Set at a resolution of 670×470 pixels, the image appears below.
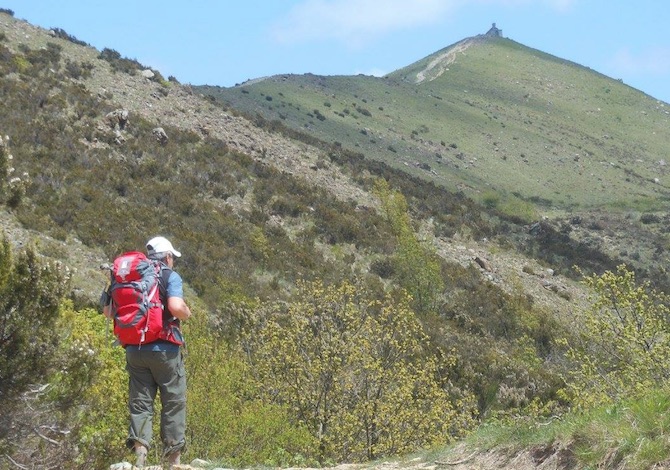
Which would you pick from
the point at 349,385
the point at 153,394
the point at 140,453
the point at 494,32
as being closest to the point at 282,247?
the point at 349,385

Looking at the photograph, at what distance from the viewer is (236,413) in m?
12.2

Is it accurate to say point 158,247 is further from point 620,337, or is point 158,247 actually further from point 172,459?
point 620,337

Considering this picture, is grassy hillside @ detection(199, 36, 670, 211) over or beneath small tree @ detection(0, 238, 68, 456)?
over

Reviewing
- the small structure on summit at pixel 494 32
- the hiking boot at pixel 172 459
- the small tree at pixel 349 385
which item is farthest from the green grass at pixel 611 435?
the small structure on summit at pixel 494 32

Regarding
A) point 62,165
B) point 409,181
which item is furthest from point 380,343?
point 409,181

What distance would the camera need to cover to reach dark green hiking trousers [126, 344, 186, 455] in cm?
577

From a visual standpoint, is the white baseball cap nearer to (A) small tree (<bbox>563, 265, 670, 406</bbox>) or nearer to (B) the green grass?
(B) the green grass

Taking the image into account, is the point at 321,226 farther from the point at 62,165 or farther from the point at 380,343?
the point at 380,343

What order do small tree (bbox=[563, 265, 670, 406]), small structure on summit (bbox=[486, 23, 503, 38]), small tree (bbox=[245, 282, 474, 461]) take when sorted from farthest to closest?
small structure on summit (bbox=[486, 23, 503, 38]) → small tree (bbox=[245, 282, 474, 461]) → small tree (bbox=[563, 265, 670, 406])

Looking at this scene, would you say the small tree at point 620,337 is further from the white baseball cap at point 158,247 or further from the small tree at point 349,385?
the white baseball cap at point 158,247

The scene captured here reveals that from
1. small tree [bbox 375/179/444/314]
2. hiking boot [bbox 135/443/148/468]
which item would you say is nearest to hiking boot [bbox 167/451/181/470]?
hiking boot [bbox 135/443/148/468]

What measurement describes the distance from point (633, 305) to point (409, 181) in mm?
35138

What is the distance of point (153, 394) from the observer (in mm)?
5969

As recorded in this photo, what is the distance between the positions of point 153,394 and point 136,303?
883mm
